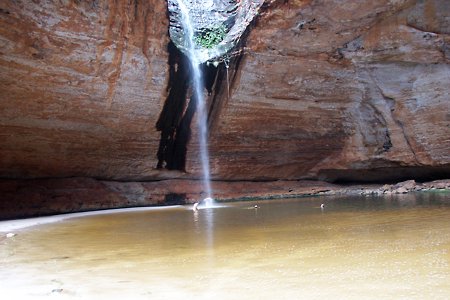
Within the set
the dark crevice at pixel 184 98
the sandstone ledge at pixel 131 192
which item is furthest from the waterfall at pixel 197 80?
the sandstone ledge at pixel 131 192

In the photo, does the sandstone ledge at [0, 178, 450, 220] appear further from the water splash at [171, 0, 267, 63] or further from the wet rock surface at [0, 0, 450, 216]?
the water splash at [171, 0, 267, 63]

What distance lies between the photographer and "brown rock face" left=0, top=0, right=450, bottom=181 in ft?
26.2

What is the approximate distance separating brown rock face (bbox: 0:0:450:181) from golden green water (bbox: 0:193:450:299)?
16.1ft

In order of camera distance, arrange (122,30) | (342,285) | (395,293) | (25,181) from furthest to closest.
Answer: (25,181) < (122,30) < (342,285) < (395,293)

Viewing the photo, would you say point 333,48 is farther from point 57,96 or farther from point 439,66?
point 57,96

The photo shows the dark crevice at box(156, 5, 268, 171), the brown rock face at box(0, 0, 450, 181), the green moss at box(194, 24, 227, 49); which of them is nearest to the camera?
the brown rock face at box(0, 0, 450, 181)

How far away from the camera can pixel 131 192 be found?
1153 cm

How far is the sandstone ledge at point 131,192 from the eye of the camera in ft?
31.1

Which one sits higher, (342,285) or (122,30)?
(122,30)

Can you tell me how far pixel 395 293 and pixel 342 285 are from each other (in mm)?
261

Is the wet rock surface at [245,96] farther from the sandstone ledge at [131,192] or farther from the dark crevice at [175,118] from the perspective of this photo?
the dark crevice at [175,118]

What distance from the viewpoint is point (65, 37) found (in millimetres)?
7758

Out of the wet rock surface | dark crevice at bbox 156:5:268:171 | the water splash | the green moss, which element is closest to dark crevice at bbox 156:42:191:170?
dark crevice at bbox 156:5:268:171

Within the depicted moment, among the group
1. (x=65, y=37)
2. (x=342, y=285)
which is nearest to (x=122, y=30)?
(x=65, y=37)
